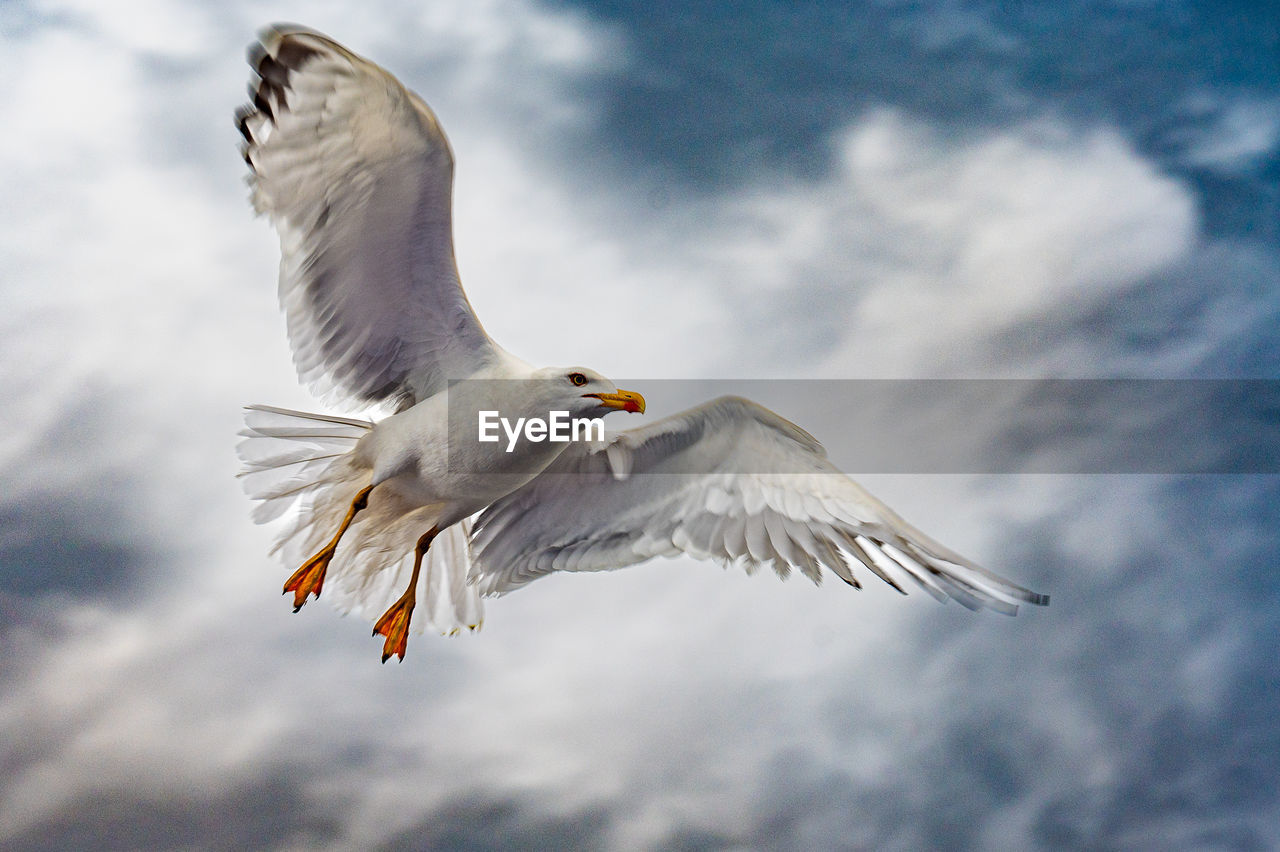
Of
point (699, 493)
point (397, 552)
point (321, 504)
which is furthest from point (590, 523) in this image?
point (321, 504)

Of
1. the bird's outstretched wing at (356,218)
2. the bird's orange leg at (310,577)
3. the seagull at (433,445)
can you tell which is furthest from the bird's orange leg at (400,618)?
the bird's outstretched wing at (356,218)

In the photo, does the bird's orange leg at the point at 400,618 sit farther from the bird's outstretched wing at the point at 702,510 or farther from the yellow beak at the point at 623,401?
the yellow beak at the point at 623,401

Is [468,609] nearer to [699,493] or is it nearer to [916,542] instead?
[699,493]

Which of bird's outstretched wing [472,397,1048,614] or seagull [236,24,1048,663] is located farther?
bird's outstretched wing [472,397,1048,614]

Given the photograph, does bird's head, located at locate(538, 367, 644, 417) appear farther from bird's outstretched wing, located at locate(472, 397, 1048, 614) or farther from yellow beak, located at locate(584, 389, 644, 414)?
bird's outstretched wing, located at locate(472, 397, 1048, 614)

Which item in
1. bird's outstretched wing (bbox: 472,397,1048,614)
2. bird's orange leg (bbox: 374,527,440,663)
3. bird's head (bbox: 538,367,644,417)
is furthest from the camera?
bird's orange leg (bbox: 374,527,440,663)

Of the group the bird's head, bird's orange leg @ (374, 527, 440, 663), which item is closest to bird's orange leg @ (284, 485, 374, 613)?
bird's orange leg @ (374, 527, 440, 663)
